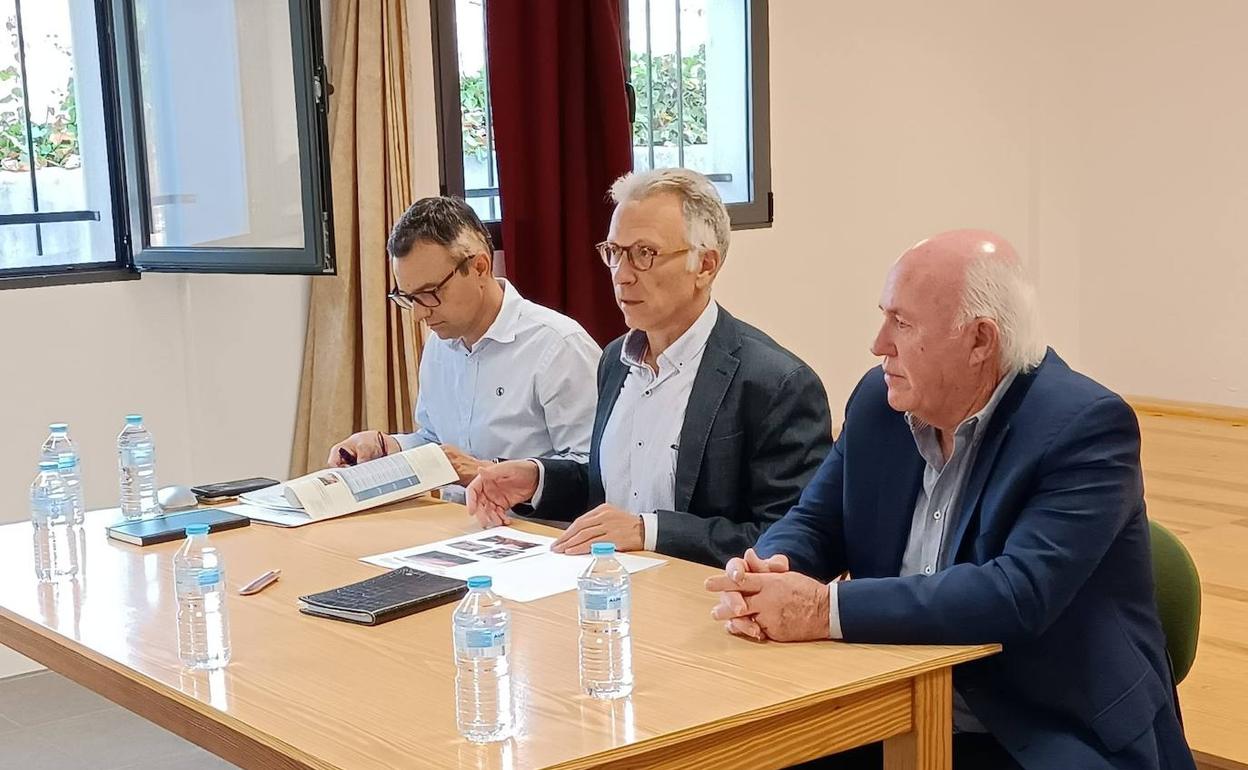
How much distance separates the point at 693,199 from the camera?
9.01 feet

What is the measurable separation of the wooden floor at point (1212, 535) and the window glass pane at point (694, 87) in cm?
203

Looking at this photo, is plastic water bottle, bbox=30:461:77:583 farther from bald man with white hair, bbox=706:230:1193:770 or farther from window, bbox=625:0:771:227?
window, bbox=625:0:771:227

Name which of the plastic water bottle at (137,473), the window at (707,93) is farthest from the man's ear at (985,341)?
the window at (707,93)

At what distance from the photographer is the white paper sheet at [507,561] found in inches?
89.4

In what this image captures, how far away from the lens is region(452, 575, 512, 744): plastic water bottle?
5.42 ft

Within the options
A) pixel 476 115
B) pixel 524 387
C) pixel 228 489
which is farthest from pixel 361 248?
pixel 228 489

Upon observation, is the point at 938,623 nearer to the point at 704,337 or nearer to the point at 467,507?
the point at 704,337

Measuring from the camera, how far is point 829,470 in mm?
2338

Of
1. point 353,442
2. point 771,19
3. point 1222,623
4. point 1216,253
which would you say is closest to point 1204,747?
point 1222,623

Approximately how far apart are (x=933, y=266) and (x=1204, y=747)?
1.42 m

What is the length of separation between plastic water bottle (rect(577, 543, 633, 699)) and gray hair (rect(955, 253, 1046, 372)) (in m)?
0.60

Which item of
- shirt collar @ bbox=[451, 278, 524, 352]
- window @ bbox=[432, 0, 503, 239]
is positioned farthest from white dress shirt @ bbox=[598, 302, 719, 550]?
window @ bbox=[432, 0, 503, 239]

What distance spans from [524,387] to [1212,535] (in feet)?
8.85

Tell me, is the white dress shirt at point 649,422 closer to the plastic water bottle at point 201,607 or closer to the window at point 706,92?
the plastic water bottle at point 201,607
